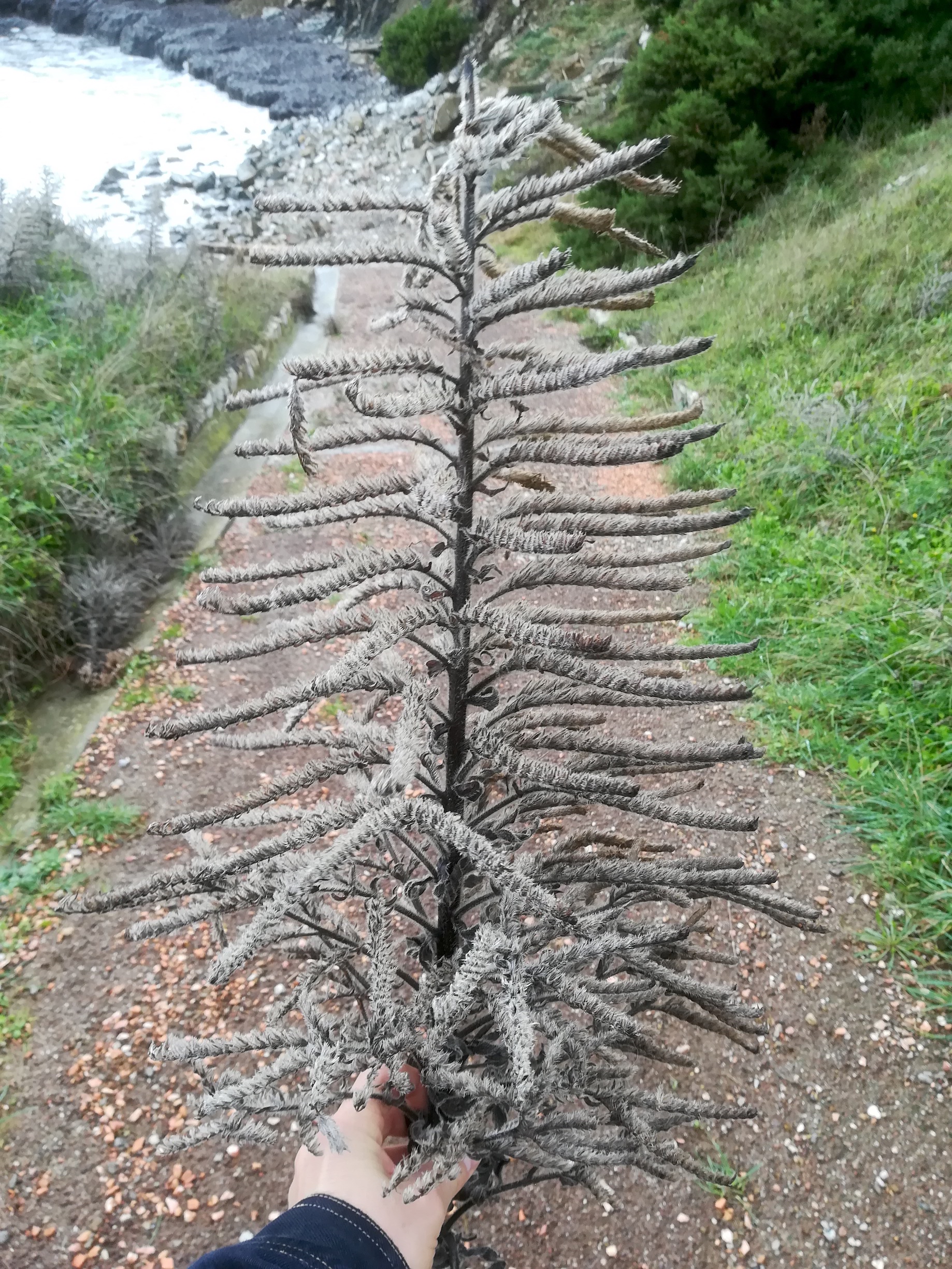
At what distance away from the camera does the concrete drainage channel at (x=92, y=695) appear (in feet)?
11.5

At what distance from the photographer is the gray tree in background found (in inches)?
39.4

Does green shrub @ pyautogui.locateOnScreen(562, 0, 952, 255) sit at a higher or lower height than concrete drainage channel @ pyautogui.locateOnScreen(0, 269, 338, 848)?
higher

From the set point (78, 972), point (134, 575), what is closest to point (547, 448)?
point (78, 972)

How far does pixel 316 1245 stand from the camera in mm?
1205

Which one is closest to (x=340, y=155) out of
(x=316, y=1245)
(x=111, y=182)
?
(x=111, y=182)

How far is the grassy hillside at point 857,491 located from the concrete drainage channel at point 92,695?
2.63m

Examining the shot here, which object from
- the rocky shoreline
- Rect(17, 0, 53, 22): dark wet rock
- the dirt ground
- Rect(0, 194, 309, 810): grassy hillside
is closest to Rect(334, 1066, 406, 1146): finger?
the dirt ground

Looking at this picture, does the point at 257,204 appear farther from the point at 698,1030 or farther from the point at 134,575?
the point at 134,575

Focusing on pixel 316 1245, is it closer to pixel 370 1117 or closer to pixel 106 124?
pixel 370 1117

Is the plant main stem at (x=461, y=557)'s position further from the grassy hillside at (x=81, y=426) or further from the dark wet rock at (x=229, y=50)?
the dark wet rock at (x=229, y=50)

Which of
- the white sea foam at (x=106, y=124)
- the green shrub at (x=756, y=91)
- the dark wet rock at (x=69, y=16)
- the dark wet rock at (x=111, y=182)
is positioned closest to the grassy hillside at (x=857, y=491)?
the green shrub at (x=756, y=91)

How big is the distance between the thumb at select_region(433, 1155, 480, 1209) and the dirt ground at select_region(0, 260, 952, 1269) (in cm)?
98

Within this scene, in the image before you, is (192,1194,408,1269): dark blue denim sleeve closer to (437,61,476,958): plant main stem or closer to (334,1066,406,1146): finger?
(334,1066,406,1146): finger

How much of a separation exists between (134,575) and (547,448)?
417 cm
